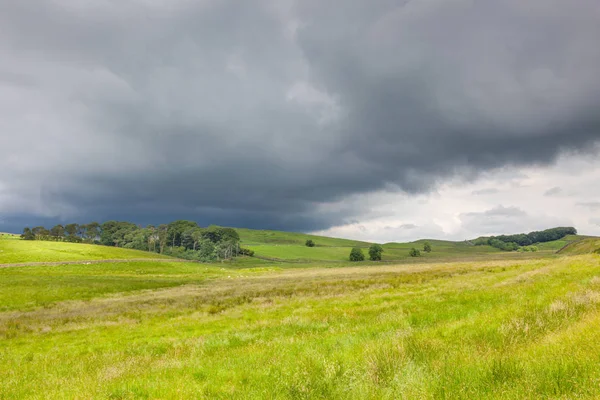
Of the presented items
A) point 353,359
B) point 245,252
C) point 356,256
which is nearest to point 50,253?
point 245,252

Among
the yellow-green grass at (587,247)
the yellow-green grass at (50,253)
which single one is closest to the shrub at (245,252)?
the yellow-green grass at (50,253)

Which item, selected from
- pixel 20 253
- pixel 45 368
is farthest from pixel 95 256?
pixel 45 368

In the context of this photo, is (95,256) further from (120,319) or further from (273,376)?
(273,376)

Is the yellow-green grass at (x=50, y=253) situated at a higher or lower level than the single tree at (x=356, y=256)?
higher

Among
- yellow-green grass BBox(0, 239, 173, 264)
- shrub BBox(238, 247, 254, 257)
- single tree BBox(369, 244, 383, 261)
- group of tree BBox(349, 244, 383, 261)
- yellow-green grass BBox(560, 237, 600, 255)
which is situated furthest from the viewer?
shrub BBox(238, 247, 254, 257)

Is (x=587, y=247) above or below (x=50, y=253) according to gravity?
above

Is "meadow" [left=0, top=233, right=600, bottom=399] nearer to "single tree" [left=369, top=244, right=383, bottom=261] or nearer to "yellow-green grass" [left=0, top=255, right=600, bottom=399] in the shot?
"yellow-green grass" [left=0, top=255, right=600, bottom=399]

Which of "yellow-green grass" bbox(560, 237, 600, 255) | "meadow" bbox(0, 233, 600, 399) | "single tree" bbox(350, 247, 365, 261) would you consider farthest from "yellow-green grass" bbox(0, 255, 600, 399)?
"single tree" bbox(350, 247, 365, 261)

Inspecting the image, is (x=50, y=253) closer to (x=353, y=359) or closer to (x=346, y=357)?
(x=346, y=357)

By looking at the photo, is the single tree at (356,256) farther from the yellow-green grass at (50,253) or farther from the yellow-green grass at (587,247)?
the yellow-green grass at (50,253)

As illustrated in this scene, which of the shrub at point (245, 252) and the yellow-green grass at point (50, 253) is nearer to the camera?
the yellow-green grass at point (50, 253)

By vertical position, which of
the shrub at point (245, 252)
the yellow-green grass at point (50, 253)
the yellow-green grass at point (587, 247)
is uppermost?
the yellow-green grass at point (587, 247)

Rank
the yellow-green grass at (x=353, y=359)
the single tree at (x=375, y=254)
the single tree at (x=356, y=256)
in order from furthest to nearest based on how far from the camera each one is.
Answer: the single tree at (x=375, y=254)
the single tree at (x=356, y=256)
the yellow-green grass at (x=353, y=359)

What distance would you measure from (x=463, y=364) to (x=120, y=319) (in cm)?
2576
